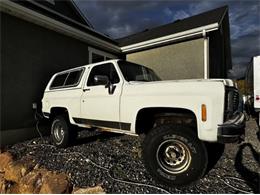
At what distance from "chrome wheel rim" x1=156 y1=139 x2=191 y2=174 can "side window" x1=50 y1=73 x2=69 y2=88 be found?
3.90m

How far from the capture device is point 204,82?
10.6 ft

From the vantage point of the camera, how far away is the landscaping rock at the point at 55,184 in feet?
11.2

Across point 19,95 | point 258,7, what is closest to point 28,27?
point 19,95

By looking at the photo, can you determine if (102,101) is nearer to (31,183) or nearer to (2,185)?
(31,183)

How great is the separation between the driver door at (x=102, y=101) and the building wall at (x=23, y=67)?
284 centimetres

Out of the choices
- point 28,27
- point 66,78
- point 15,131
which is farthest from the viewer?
point 28,27

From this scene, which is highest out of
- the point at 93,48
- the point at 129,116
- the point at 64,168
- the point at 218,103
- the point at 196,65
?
the point at 93,48

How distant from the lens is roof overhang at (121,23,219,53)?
834 centimetres

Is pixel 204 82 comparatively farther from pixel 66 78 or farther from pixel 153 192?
pixel 66 78

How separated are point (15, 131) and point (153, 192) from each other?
514cm

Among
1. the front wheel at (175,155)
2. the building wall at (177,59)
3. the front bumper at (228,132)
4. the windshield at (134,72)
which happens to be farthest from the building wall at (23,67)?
the front bumper at (228,132)

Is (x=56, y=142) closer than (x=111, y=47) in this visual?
Yes

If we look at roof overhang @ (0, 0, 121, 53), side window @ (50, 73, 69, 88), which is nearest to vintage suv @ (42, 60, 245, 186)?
side window @ (50, 73, 69, 88)

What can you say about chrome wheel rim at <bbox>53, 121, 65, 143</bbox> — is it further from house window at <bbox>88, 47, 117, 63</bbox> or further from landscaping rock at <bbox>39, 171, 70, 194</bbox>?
house window at <bbox>88, 47, 117, 63</bbox>
